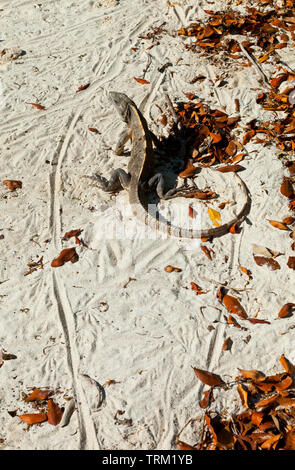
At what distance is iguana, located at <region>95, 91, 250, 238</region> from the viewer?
635 centimetres

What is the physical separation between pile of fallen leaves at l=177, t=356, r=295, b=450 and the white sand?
13 centimetres

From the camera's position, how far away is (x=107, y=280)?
19.8 ft

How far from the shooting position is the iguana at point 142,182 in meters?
6.35

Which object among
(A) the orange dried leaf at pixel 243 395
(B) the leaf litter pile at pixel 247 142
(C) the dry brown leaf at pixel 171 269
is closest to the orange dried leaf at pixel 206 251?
(B) the leaf litter pile at pixel 247 142

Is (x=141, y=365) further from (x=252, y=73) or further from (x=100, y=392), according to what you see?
(x=252, y=73)

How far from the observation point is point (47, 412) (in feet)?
16.3

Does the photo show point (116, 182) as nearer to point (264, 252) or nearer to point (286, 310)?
point (264, 252)

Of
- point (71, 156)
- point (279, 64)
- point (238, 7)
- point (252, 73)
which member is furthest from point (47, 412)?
point (238, 7)

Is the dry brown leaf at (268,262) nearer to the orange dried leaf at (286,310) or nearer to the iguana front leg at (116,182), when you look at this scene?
the orange dried leaf at (286,310)

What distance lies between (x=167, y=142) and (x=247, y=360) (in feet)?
14.1

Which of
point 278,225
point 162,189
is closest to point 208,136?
point 162,189

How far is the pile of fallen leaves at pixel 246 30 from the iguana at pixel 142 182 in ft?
9.92

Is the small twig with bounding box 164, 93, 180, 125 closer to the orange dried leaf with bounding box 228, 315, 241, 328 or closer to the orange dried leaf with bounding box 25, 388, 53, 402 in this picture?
the orange dried leaf with bounding box 228, 315, 241, 328

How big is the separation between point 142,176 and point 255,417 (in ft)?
13.2
